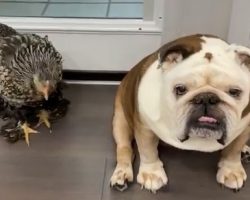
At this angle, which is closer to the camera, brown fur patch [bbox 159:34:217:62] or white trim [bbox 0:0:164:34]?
brown fur patch [bbox 159:34:217:62]

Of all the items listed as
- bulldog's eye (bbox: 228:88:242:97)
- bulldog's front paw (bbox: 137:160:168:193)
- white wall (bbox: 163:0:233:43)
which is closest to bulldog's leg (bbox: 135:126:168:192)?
bulldog's front paw (bbox: 137:160:168:193)

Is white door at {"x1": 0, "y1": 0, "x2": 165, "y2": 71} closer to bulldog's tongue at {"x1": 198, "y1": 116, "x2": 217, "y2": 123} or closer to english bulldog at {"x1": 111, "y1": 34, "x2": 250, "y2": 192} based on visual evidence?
english bulldog at {"x1": 111, "y1": 34, "x2": 250, "y2": 192}

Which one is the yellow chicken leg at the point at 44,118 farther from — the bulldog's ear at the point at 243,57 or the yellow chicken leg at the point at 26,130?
the bulldog's ear at the point at 243,57

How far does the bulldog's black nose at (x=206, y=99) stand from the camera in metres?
1.08

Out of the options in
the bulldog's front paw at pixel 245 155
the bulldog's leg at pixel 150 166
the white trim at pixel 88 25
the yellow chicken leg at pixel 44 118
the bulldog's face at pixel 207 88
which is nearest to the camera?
the bulldog's face at pixel 207 88

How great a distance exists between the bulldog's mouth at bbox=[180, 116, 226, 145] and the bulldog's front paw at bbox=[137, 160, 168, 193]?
0.20 meters

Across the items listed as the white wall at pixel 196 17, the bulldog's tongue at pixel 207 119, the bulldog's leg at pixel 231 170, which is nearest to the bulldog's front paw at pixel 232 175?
the bulldog's leg at pixel 231 170

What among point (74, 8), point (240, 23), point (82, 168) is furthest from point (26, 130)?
point (240, 23)

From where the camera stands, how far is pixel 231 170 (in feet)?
4.30

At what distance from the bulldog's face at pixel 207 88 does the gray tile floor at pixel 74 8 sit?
1.93 feet

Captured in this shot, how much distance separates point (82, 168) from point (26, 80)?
0.88 ft

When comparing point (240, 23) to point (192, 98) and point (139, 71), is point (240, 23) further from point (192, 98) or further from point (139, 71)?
point (192, 98)

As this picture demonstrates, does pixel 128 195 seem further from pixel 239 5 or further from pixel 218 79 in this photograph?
pixel 239 5

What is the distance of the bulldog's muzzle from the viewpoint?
1.09 metres
